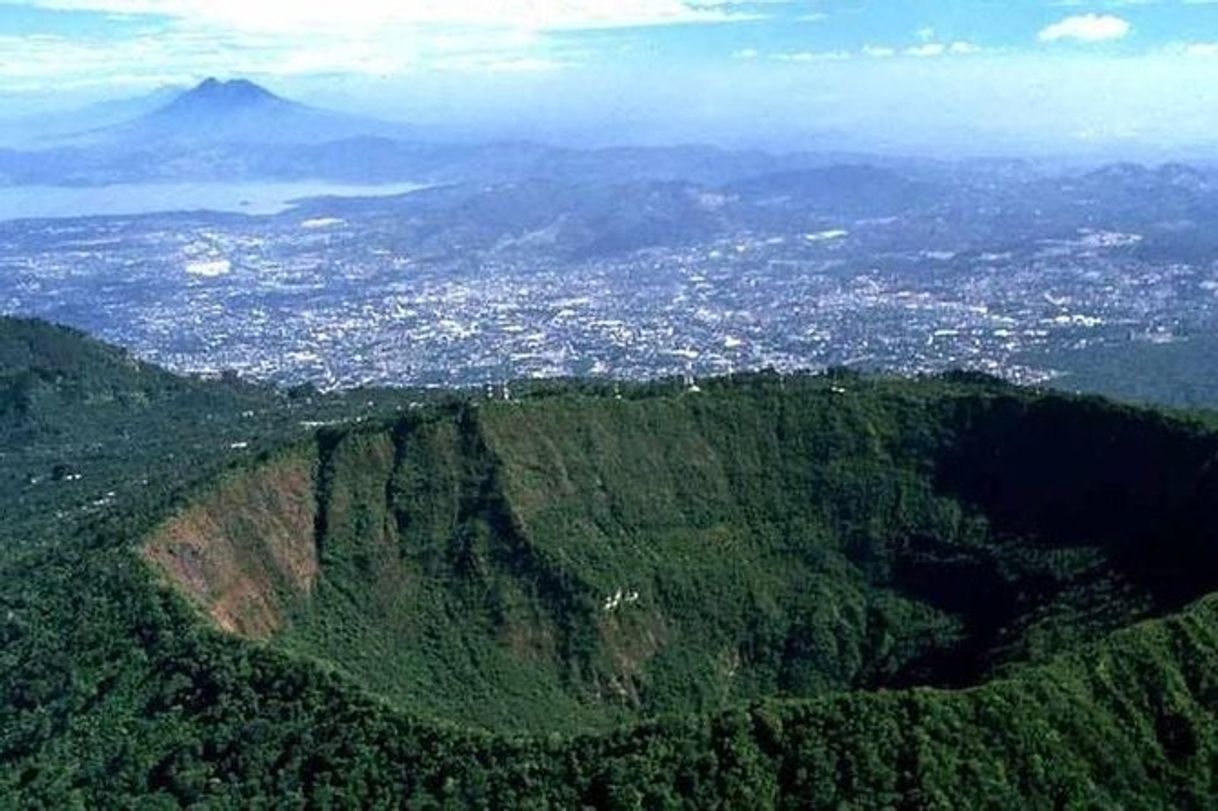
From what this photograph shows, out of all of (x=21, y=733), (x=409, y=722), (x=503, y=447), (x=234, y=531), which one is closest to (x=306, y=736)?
(x=409, y=722)

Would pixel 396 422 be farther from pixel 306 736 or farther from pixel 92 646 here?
pixel 306 736

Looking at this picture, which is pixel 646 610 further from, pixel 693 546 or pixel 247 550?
pixel 247 550

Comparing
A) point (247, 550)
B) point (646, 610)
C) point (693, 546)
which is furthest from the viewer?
point (693, 546)

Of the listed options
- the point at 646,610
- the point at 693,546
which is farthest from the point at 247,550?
the point at 693,546

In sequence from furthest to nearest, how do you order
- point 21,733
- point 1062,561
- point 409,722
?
point 1062,561 < point 21,733 < point 409,722

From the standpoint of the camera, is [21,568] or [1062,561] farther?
[21,568]

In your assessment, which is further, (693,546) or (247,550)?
(693,546)

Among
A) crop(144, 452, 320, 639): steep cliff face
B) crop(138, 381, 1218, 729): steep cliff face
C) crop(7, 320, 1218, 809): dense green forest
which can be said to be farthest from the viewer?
crop(144, 452, 320, 639): steep cliff face
